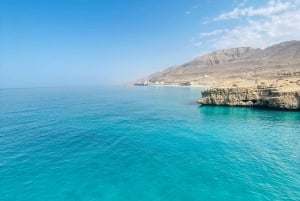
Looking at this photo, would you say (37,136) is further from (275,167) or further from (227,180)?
(275,167)

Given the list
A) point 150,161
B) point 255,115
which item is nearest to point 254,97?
point 255,115

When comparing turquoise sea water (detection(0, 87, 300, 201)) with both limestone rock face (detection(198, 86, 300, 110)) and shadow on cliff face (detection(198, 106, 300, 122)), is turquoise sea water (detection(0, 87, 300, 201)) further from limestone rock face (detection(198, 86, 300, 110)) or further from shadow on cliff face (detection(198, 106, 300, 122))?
limestone rock face (detection(198, 86, 300, 110))

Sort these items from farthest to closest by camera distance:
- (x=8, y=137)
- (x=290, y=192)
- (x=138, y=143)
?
(x=8, y=137)
(x=138, y=143)
(x=290, y=192)

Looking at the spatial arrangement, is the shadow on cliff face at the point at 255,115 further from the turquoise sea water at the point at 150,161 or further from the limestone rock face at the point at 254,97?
the turquoise sea water at the point at 150,161

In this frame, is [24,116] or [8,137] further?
[24,116]

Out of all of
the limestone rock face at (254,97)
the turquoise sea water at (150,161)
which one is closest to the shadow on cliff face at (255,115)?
the limestone rock face at (254,97)

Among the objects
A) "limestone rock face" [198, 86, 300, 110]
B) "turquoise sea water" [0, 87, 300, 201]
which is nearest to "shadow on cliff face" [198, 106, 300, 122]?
"limestone rock face" [198, 86, 300, 110]

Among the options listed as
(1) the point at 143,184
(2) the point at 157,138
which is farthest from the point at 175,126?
(1) the point at 143,184
